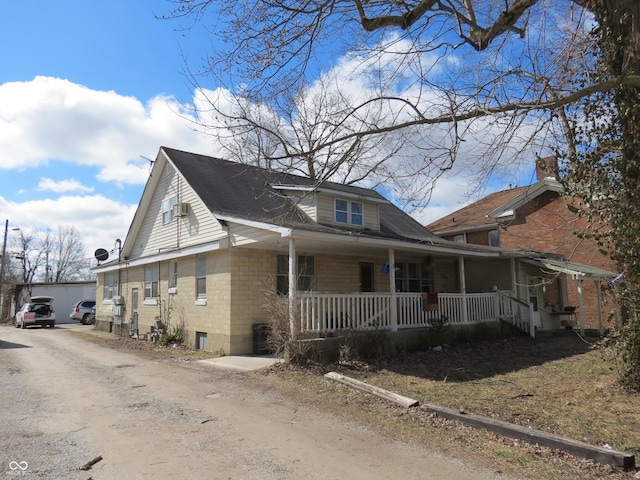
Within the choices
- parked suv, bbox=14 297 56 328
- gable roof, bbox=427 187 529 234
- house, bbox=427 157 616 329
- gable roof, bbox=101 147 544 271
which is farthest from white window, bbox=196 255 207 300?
parked suv, bbox=14 297 56 328

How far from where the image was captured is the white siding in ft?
46.7

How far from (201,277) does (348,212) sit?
516 centimetres

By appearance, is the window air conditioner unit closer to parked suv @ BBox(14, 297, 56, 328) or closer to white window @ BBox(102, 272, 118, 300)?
white window @ BBox(102, 272, 118, 300)

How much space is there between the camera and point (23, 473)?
4.39 metres

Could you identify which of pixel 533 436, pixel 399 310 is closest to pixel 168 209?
pixel 399 310

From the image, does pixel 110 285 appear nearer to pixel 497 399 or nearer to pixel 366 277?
pixel 366 277

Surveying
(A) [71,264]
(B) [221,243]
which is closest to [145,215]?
(B) [221,243]

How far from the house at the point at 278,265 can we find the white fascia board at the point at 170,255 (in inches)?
2.5

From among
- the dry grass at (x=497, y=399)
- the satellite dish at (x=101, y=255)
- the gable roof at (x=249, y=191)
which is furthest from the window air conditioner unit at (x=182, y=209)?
the satellite dish at (x=101, y=255)

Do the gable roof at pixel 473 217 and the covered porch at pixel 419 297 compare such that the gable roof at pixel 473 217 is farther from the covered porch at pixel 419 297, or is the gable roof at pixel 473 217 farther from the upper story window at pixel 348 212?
the upper story window at pixel 348 212

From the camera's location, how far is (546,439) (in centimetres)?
534

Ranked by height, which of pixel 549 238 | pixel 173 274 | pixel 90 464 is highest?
pixel 549 238

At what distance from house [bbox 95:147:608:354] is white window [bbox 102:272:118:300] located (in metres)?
0.65

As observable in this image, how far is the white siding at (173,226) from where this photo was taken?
46.7ft
